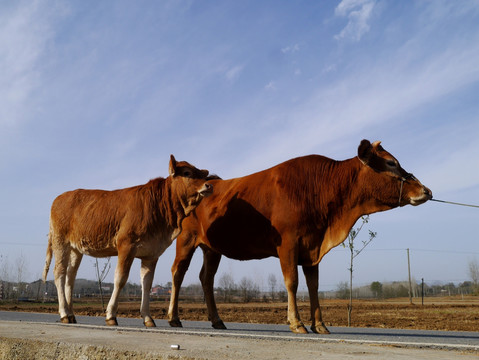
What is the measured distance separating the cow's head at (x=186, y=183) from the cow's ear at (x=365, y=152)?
8.77ft

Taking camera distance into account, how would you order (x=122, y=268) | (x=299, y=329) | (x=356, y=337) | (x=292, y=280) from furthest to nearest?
(x=122, y=268), (x=292, y=280), (x=299, y=329), (x=356, y=337)

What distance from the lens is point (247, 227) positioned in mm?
7652

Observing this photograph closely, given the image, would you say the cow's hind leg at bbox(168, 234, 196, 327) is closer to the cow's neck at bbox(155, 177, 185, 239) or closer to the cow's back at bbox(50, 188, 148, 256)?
the cow's neck at bbox(155, 177, 185, 239)

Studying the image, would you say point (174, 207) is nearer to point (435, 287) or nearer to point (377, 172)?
point (377, 172)

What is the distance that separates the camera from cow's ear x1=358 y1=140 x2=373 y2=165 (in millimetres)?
7104

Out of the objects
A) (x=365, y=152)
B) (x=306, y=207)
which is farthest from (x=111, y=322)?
(x=365, y=152)

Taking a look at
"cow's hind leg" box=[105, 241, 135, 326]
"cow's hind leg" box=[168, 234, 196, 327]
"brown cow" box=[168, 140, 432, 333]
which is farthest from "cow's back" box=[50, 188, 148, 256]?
"brown cow" box=[168, 140, 432, 333]

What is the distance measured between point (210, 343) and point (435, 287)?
90.2m

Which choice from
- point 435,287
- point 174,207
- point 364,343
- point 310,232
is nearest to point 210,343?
point 364,343

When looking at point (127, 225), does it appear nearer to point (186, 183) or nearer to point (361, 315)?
point (186, 183)

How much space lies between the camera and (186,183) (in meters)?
8.22

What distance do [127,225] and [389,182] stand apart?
4388 mm

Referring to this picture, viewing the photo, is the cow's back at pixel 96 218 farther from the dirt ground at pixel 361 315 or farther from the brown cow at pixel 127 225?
the dirt ground at pixel 361 315

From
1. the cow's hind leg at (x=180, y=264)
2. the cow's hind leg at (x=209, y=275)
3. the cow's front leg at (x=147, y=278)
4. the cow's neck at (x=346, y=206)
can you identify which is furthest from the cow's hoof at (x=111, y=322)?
the cow's neck at (x=346, y=206)
